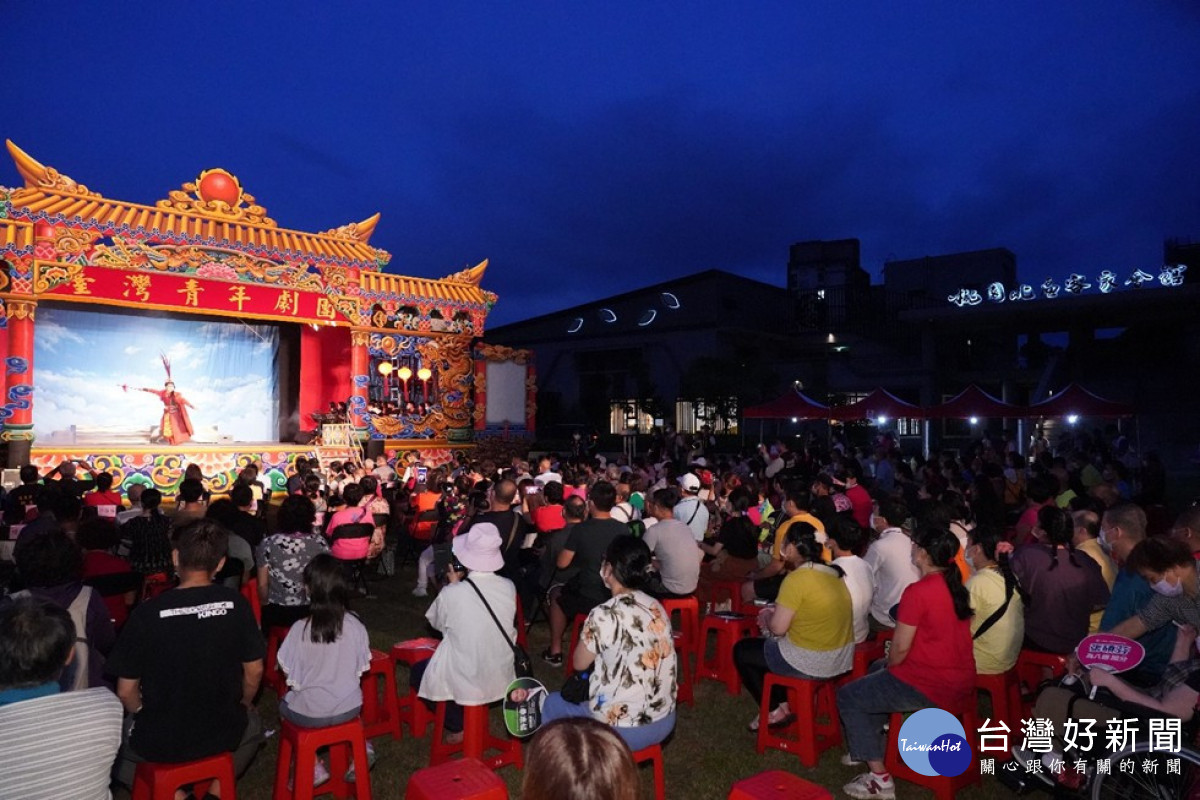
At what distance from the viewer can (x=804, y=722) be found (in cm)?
438

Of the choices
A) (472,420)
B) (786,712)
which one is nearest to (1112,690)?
(786,712)

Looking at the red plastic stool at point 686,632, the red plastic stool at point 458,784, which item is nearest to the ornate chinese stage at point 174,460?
the red plastic stool at point 686,632

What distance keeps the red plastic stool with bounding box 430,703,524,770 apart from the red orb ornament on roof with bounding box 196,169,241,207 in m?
15.2

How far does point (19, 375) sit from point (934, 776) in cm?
1621

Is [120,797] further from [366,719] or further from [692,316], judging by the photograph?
[692,316]

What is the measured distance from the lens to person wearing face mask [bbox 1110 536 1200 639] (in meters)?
3.67

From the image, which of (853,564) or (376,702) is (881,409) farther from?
(376,702)

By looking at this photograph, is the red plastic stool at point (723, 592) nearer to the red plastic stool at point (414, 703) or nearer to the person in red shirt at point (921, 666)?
the person in red shirt at point (921, 666)

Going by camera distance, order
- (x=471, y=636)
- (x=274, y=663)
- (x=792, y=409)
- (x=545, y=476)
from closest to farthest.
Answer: (x=471, y=636) → (x=274, y=663) → (x=545, y=476) → (x=792, y=409)

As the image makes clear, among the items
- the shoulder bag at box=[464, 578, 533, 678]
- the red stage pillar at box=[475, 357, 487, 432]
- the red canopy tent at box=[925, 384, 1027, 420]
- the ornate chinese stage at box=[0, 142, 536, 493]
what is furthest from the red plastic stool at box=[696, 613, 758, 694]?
the red stage pillar at box=[475, 357, 487, 432]

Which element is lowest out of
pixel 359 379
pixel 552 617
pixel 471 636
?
pixel 552 617

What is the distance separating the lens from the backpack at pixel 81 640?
3.35 meters

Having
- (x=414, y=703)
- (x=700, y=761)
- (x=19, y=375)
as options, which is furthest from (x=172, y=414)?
(x=700, y=761)

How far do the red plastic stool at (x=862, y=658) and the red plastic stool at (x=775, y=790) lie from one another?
6.40 ft
